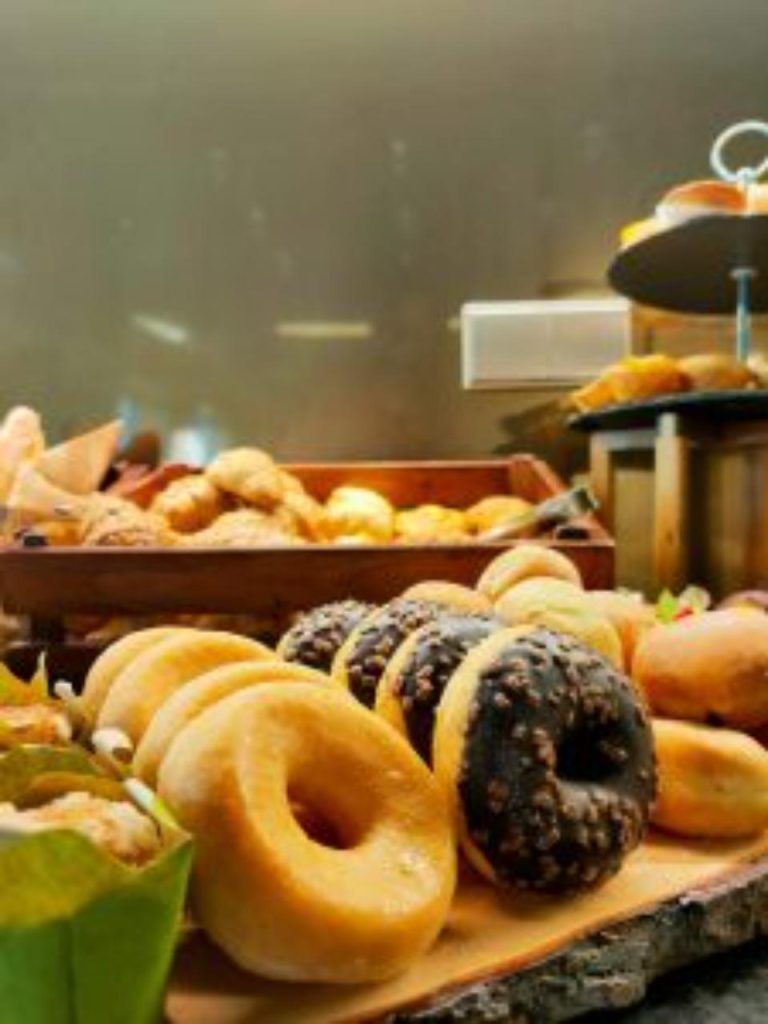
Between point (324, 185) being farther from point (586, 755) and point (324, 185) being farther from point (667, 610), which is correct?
point (586, 755)

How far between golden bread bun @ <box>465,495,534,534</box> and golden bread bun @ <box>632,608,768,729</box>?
0.76 m

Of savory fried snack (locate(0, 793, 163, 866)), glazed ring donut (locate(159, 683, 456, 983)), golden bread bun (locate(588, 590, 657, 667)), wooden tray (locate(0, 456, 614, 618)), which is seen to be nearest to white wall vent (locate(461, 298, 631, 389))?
wooden tray (locate(0, 456, 614, 618))

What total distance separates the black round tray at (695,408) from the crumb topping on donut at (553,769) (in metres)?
0.81

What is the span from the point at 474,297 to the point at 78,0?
116cm

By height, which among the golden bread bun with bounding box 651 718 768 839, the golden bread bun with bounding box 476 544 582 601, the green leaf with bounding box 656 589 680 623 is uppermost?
the golden bread bun with bounding box 476 544 582 601

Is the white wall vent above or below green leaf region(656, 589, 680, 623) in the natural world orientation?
above

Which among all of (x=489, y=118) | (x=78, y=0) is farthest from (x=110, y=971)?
(x=78, y=0)

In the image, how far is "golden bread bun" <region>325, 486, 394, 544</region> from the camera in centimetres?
163

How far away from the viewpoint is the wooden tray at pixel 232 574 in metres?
1.26

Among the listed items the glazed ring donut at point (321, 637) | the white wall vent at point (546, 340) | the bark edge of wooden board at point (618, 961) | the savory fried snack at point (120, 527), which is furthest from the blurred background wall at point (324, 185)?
the bark edge of wooden board at point (618, 961)

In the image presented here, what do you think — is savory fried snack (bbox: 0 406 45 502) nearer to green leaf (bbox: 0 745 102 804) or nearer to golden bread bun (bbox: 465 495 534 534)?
golden bread bun (bbox: 465 495 534 534)

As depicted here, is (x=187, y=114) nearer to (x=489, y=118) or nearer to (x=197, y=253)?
(x=197, y=253)

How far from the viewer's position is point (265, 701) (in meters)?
0.53

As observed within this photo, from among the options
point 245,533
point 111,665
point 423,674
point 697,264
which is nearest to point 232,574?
point 245,533
